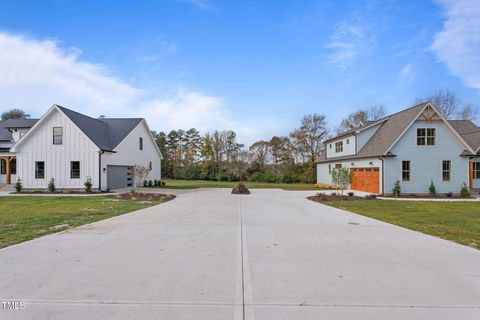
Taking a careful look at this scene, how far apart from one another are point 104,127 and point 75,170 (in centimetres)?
583

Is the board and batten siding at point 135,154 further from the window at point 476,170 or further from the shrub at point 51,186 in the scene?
the window at point 476,170

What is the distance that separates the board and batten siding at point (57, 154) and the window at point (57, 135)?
25 cm

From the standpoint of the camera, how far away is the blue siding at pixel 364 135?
23.4 m

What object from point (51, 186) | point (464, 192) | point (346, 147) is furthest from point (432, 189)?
point (51, 186)

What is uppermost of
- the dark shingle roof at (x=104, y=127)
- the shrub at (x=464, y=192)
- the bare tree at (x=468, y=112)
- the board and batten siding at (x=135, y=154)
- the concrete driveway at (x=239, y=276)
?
the bare tree at (x=468, y=112)

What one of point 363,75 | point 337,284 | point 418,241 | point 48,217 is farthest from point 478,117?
point 48,217

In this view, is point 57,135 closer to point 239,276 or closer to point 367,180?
point 239,276

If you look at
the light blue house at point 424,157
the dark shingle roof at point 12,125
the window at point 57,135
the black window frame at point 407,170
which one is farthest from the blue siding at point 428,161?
the dark shingle roof at point 12,125

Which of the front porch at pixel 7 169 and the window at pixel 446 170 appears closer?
the window at pixel 446 170

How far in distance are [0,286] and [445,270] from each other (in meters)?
6.96

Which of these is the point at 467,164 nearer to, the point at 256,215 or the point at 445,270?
the point at 256,215

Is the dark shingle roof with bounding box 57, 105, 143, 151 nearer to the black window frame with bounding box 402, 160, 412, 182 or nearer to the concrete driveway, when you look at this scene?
the concrete driveway

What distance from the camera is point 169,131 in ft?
173

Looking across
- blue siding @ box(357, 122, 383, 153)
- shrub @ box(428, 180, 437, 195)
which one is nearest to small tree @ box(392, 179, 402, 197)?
shrub @ box(428, 180, 437, 195)
